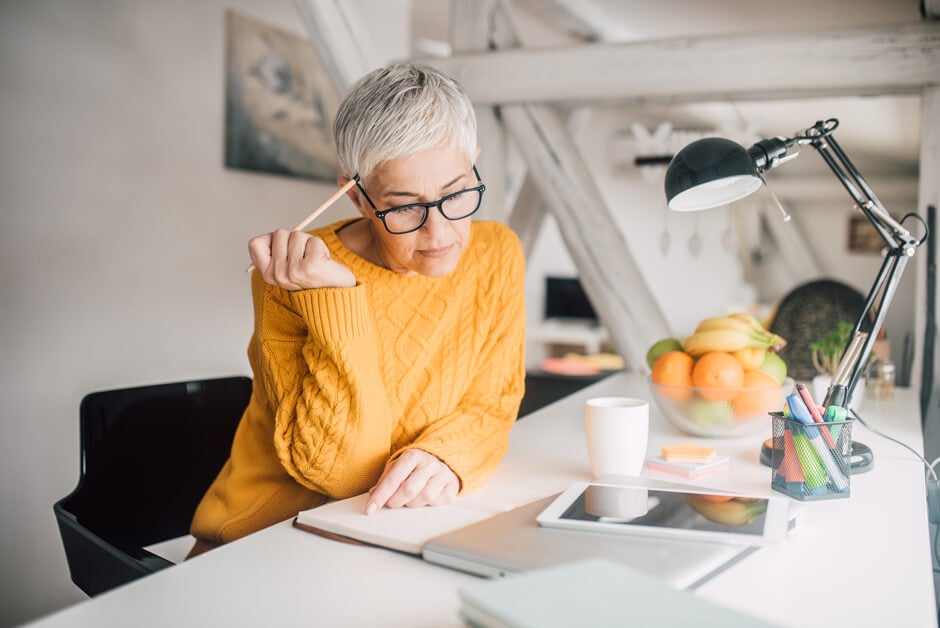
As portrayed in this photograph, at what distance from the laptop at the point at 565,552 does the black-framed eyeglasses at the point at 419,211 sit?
510 mm

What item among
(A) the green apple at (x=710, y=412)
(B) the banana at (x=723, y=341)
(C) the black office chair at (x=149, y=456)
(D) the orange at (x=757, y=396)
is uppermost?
(B) the banana at (x=723, y=341)

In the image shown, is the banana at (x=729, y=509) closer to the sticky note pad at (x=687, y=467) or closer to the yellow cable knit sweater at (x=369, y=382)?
the sticky note pad at (x=687, y=467)

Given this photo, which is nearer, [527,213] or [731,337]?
[731,337]

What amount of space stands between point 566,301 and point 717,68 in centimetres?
485

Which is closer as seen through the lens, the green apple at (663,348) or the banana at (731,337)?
the banana at (731,337)

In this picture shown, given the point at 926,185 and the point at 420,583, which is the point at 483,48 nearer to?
the point at 926,185

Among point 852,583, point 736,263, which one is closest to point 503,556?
point 852,583

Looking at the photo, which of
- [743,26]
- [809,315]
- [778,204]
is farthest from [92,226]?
[743,26]

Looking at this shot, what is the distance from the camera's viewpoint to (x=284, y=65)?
10.3ft

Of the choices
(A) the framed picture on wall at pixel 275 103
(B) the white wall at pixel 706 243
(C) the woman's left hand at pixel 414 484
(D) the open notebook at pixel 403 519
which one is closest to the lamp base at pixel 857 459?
(D) the open notebook at pixel 403 519

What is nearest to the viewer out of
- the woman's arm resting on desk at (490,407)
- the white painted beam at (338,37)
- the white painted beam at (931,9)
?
the woman's arm resting on desk at (490,407)

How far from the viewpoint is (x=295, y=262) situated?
3.47 feet

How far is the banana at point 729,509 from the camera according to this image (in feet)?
2.83

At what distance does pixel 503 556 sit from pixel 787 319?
2.02 m
